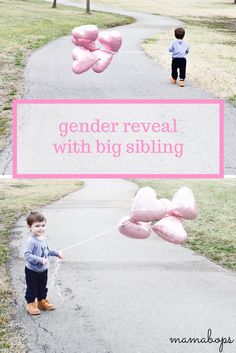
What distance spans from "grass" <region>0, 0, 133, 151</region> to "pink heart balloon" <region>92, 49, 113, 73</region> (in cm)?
464

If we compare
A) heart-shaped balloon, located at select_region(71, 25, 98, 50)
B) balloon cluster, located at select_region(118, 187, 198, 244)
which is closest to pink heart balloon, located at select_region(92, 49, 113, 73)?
heart-shaped balloon, located at select_region(71, 25, 98, 50)

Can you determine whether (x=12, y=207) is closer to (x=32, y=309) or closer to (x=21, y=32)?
(x=32, y=309)

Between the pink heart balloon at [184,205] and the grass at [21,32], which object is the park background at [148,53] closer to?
the grass at [21,32]

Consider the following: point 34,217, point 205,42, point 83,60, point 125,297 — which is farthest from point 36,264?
point 205,42

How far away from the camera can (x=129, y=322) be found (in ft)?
26.4

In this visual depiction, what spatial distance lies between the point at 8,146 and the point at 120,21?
25980 mm

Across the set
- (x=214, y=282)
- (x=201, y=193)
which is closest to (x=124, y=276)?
(x=214, y=282)

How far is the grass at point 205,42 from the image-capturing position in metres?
17.1

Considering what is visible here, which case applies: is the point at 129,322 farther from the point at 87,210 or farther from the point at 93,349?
the point at 87,210

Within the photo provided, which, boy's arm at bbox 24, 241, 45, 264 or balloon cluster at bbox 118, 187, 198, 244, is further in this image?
boy's arm at bbox 24, 241, 45, 264

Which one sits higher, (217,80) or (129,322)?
(217,80)

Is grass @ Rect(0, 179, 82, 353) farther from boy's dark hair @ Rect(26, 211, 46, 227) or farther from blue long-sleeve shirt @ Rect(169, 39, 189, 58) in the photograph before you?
blue long-sleeve shirt @ Rect(169, 39, 189, 58)

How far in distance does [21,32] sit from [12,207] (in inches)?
493

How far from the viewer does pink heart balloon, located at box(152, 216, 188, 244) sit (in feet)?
18.8
